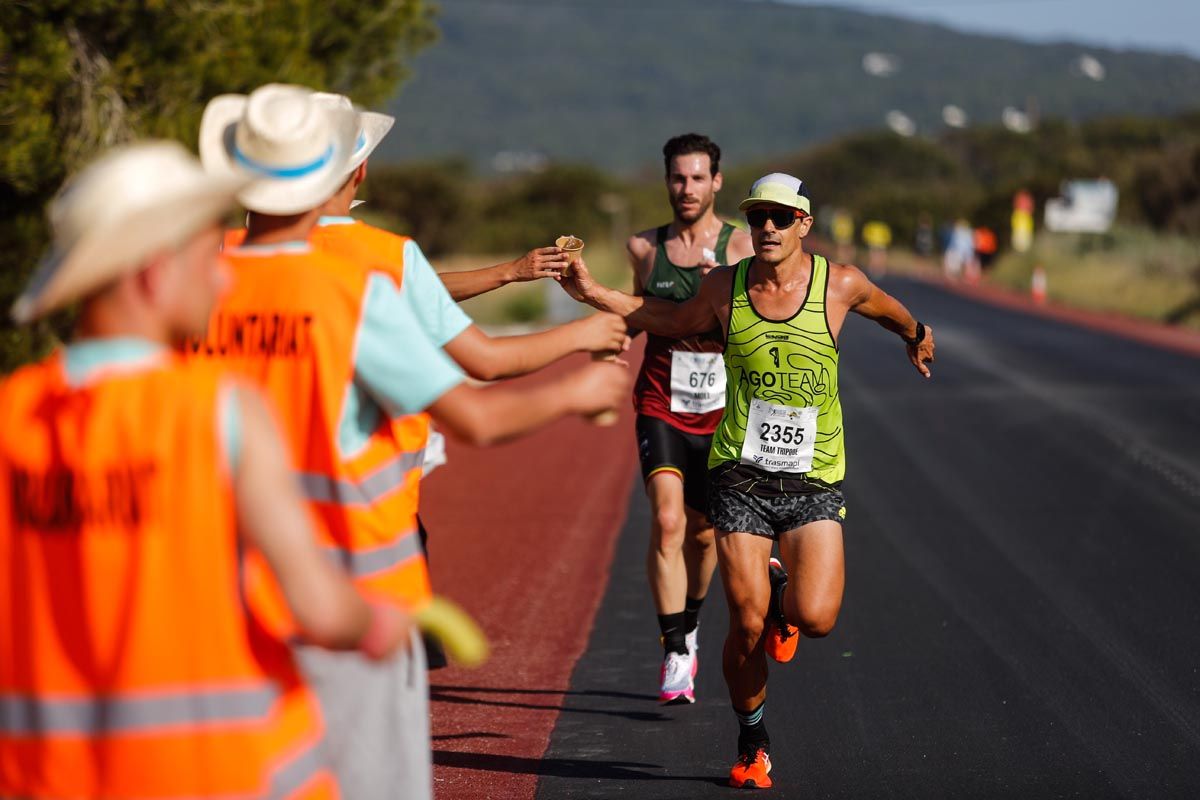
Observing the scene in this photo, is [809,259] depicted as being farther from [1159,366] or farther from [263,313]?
[1159,366]

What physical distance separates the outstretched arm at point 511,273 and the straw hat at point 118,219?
257 centimetres

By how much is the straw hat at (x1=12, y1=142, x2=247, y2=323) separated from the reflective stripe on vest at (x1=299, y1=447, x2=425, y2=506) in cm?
76

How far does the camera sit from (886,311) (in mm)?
6379

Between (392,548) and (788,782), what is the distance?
306 cm

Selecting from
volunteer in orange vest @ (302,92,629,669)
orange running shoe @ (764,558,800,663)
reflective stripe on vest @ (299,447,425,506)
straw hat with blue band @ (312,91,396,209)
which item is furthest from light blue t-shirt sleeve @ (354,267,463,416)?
orange running shoe @ (764,558,800,663)

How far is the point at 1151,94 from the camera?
197 m

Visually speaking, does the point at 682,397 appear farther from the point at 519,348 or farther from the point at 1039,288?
the point at 1039,288

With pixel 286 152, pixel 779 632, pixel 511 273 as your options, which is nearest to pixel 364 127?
pixel 511 273

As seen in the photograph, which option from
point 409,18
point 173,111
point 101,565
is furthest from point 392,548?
point 409,18

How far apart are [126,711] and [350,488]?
0.85 metres

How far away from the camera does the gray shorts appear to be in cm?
Answer: 338

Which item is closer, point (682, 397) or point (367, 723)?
point (367, 723)

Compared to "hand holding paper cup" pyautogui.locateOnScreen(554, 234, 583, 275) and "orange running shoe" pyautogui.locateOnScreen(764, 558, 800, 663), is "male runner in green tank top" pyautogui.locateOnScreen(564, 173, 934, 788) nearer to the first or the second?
"orange running shoe" pyautogui.locateOnScreen(764, 558, 800, 663)

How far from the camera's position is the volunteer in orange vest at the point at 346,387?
3391mm
